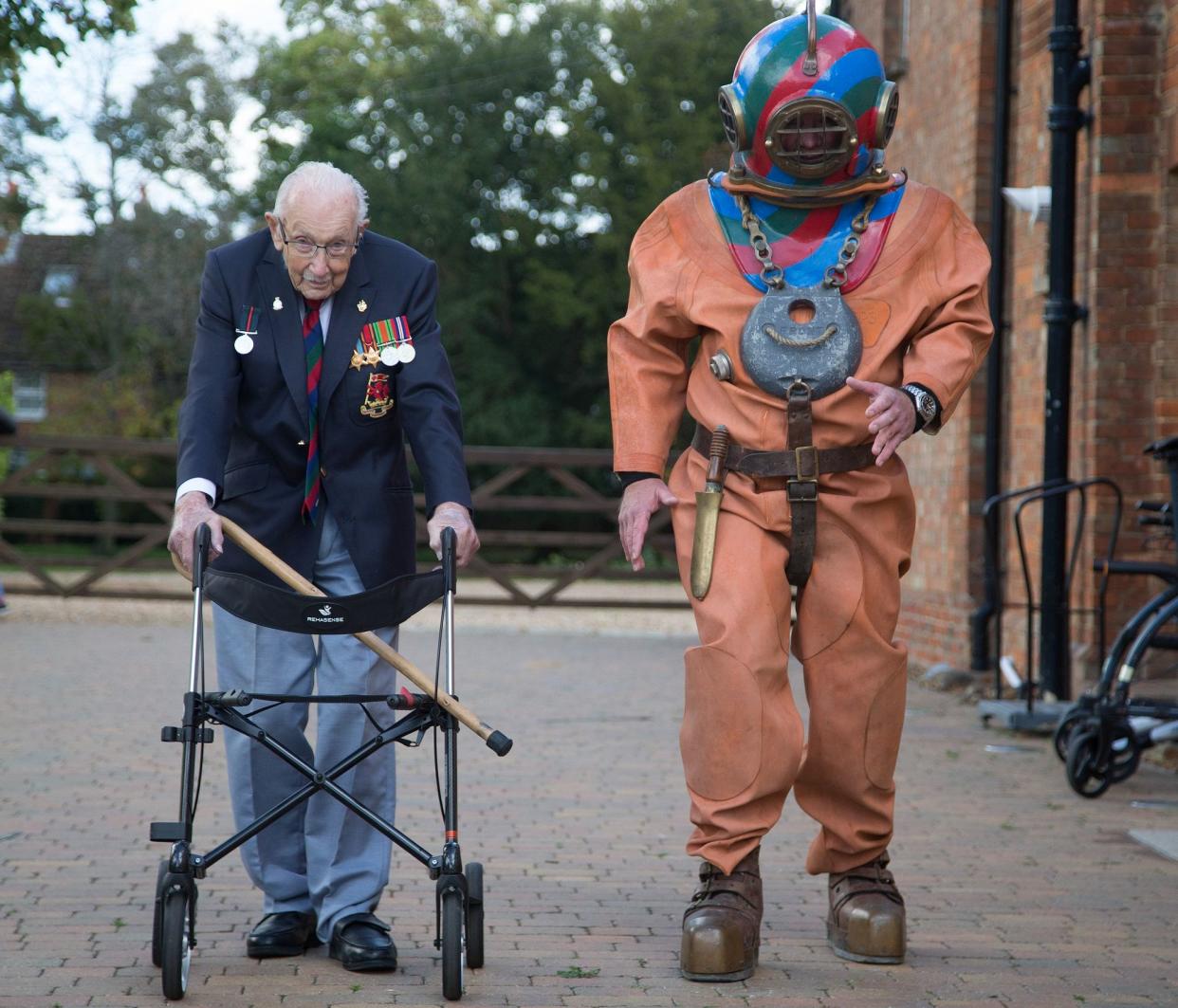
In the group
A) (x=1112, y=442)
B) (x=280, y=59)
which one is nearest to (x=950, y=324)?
(x=1112, y=442)

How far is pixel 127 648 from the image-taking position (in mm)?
13539

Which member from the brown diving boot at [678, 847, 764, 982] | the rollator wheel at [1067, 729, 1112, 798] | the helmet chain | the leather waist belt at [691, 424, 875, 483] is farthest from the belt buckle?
the rollator wheel at [1067, 729, 1112, 798]

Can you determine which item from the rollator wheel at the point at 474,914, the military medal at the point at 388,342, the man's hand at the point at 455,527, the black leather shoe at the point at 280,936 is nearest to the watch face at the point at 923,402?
the man's hand at the point at 455,527

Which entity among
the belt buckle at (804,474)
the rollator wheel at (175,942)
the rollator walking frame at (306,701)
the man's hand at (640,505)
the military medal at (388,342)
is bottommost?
the rollator wheel at (175,942)

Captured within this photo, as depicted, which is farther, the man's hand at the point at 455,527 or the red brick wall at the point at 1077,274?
the red brick wall at the point at 1077,274

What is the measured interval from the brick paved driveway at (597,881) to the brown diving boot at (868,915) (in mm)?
57

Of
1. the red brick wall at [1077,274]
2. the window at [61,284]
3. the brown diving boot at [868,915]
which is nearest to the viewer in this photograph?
the brown diving boot at [868,915]

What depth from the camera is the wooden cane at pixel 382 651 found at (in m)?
4.09

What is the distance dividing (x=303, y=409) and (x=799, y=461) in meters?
1.23

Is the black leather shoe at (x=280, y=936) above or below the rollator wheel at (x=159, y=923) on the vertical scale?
below

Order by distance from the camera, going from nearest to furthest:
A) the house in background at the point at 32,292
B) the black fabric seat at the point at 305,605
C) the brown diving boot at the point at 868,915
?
the black fabric seat at the point at 305,605, the brown diving boot at the point at 868,915, the house in background at the point at 32,292

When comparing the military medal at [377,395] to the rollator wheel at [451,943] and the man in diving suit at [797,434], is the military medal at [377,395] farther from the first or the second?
the rollator wheel at [451,943]

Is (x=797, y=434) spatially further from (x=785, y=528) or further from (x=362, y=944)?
(x=362, y=944)

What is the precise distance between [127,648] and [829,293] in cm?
1017
